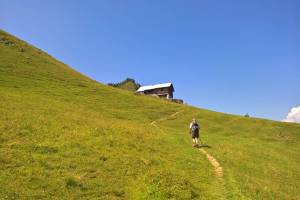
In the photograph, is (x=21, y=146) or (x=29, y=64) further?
(x=29, y=64)

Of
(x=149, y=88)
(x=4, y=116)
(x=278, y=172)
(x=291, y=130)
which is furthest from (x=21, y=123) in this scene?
(x=149, y=88)

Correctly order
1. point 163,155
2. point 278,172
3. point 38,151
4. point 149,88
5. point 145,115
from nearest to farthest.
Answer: point 38,151 < point 163,155 < point 278,172 < point 145,115 < point 149,88

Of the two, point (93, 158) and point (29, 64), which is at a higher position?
point (29, 64)

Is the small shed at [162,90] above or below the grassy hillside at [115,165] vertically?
above

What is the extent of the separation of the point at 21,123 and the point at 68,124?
4.43 metres

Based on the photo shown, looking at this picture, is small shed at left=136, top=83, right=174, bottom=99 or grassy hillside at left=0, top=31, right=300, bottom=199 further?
small shed at left=136, top=83, right=174, bottom=99

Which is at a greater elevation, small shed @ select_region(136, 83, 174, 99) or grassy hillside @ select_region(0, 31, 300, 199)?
small shed @ select_region(136, 83, 174, 99)

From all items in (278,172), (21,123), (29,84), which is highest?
(29,84)

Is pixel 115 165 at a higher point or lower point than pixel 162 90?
lower

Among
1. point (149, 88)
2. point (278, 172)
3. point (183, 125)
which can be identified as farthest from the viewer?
point (149, 88)

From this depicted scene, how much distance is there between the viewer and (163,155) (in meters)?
28.7

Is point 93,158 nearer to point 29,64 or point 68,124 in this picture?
point 68,124

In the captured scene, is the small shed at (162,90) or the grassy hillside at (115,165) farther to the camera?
the small shed at (162,90)

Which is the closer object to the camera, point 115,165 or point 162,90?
point 115,165
